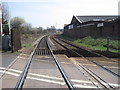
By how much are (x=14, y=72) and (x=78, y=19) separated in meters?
47.6

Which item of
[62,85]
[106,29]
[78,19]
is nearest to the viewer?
[62,85]

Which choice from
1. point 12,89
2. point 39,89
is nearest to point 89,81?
point 39,89

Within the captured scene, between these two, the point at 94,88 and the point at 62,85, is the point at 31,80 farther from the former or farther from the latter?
the point at 94,88

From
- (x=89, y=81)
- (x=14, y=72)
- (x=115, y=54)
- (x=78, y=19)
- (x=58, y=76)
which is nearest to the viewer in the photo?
(x=89, y=81)

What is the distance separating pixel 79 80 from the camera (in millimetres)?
7617

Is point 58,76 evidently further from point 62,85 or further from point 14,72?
point 14,72

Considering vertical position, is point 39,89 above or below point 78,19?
below

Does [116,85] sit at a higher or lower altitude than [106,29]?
lower

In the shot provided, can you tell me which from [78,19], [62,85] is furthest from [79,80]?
[78,19]

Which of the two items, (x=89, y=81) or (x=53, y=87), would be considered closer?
(x=53, y=87)

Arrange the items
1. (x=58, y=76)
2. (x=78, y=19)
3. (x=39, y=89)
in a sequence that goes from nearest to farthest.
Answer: (x=39, y=89)
(x=58, y=76)
(x=78, y=19)

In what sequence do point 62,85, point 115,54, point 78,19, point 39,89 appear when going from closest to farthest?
point 39,89, point 62,85, point 115,54, point 78,19

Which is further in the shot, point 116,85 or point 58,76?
point 58,76

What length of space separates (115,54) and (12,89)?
34.2 feet
